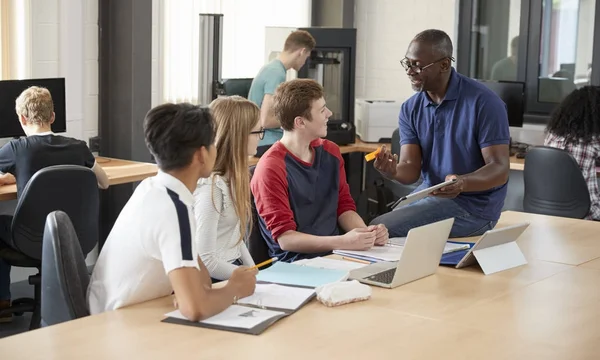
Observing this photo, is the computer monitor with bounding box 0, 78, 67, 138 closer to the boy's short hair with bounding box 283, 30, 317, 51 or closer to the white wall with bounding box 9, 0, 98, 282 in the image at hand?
the white wall with bounding box 9, 0, 98, 282

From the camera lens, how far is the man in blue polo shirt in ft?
11.1

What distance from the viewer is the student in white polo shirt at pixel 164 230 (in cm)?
216

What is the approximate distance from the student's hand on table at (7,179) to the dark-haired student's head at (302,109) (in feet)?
4.96

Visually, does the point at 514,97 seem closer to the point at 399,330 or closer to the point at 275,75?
the point at 275,75

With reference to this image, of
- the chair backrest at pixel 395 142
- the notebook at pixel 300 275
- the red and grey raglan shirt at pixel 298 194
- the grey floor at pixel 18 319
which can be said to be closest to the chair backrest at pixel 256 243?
the red and grey raglan shirt at pixel 298 194

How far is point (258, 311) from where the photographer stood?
221 centimetres

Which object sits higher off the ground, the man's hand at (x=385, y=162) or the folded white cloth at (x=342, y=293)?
the man's hand at (x=385, y=162)

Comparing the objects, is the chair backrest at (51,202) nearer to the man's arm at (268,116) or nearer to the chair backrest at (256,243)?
the chair backrest at (256,243)

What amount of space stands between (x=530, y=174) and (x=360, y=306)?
2820 mm

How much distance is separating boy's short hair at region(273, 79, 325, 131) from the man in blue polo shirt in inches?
12.7

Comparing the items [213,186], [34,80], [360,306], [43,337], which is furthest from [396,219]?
[34,80]

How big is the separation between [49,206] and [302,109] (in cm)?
131

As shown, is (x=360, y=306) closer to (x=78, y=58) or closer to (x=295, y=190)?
(x=295, y=190)

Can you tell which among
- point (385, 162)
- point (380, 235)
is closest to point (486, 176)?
point (385, 162)
